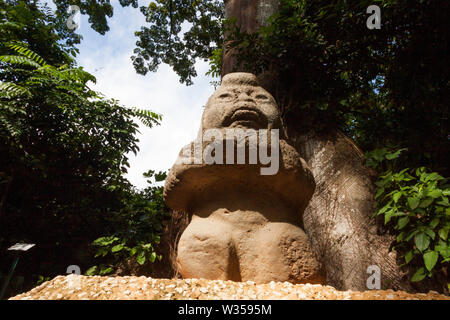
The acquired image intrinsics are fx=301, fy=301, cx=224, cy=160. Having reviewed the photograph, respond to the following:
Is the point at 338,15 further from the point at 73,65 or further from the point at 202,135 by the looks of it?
the point at 73,65

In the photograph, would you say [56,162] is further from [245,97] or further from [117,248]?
[245,97]

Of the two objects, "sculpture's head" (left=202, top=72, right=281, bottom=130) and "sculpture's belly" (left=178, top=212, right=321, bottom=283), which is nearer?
"sculpture's belly" (left=178, top=212, right=321, bottom=283)

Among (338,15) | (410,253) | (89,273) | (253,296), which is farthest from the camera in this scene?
(338,15)

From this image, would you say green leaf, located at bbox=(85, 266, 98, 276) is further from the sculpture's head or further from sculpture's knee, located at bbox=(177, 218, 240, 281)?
the sculpture's head

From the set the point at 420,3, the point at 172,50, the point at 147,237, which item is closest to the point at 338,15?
the point at 420,3

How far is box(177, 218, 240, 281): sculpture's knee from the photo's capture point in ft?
6.14

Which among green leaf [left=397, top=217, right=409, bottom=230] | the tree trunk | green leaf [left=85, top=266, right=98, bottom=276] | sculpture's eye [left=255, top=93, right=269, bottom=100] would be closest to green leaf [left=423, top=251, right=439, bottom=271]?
green leaf [left=397, top=217, right=409, bottom=230]

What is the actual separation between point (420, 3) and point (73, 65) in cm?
473

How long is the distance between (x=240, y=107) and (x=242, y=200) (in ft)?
2.22

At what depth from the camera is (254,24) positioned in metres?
4.79

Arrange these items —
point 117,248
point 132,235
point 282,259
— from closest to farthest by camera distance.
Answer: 1. point 282,259
2. point 117,248
3. point 132,235

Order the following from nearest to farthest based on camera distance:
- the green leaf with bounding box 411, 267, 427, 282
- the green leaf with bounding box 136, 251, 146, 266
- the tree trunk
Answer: the green leaf with bounding box 411, 267, 427, 282, the tree trunk, the green leaf with bounding box 136, 251, 146, 266

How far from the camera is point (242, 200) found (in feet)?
7.16

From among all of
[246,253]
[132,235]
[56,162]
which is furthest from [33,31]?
[246,253]
